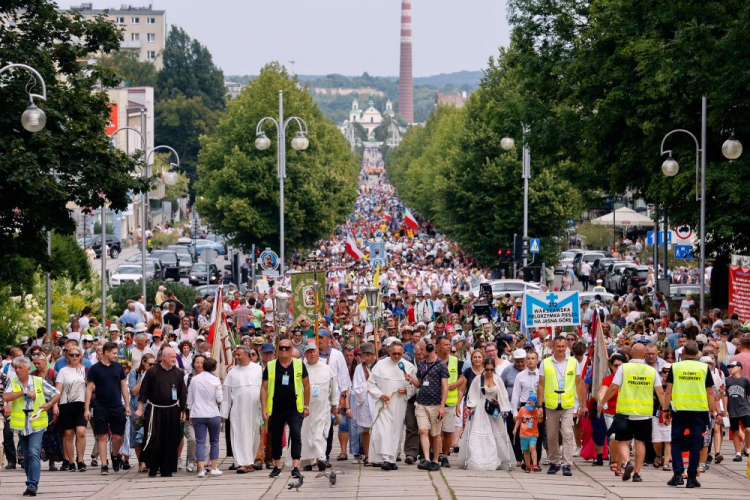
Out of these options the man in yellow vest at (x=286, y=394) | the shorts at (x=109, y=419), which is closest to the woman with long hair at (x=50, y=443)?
the shorts at (x=109, y=419)

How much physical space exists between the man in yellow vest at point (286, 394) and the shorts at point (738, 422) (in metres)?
5.67

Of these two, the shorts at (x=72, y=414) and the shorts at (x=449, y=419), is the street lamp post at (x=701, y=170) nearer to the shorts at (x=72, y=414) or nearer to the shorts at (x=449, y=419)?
the shorts at (x=449, y=419)

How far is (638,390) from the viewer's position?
1562cm

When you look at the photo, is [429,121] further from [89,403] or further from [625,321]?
[89,403]

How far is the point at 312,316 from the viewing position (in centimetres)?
2572

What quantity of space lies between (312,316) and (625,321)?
335 inches

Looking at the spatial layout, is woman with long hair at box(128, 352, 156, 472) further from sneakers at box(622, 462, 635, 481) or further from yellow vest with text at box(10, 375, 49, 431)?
sneakers at box(622, 462, 635, 481)

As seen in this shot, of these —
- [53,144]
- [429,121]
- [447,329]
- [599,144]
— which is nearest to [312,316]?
[447,329]

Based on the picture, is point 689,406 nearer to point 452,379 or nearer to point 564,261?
point 452,379

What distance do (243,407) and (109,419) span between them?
5.46ft

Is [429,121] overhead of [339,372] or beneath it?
overhead

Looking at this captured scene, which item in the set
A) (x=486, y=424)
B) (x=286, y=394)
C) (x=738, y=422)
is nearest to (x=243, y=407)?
(x=286, y=394)

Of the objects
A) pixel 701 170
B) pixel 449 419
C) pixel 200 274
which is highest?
pixel 701 170

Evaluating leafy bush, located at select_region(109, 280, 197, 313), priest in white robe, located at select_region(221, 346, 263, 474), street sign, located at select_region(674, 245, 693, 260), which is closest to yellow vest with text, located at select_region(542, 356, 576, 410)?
priest in white robe, located at select_region(221, 346, 263, 474)
